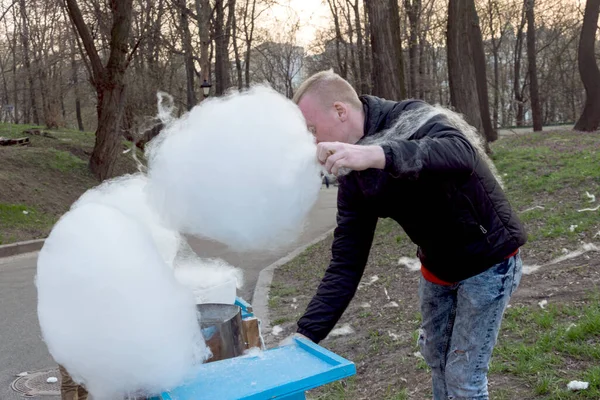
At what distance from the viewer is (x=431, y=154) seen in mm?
1826

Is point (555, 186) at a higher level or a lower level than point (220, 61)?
lower

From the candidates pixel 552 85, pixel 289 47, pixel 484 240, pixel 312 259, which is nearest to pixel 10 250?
pixel 312 259

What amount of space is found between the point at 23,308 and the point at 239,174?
5381 millimetres

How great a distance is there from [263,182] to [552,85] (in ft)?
130

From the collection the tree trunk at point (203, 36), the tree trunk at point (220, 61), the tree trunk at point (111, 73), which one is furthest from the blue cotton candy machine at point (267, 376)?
the tree trunk at point (220, 61)

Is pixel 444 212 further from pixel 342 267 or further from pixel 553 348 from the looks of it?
pixel 553 348

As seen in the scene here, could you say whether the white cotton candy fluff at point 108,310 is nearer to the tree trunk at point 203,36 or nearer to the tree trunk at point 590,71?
the tree trunk at point 203,36

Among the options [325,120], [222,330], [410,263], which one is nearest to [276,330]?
[410,263]

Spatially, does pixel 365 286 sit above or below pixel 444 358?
below

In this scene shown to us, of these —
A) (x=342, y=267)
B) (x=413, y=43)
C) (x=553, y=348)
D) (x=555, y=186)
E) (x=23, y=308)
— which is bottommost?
(x=23, y=308)

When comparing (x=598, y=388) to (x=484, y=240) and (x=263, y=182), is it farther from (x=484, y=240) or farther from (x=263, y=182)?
(x=263, y=182)

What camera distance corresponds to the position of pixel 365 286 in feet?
19.4

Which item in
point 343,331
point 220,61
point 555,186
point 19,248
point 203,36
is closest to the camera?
point 343,331

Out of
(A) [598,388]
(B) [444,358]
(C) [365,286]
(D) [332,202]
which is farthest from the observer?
(D) [332,202]
